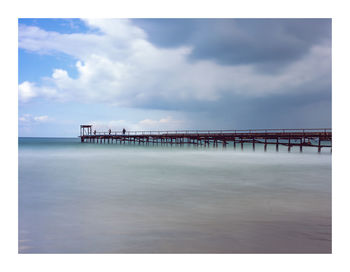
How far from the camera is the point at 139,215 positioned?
6727 millimetres

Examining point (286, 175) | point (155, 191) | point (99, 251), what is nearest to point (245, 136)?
point (286, 175)

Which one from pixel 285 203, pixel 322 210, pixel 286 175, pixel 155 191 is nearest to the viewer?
pixel 322 210

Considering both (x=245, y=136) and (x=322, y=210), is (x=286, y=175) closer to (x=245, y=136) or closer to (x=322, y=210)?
(x=322, y=210)

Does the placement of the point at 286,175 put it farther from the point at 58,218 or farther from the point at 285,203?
the point at 58,218
